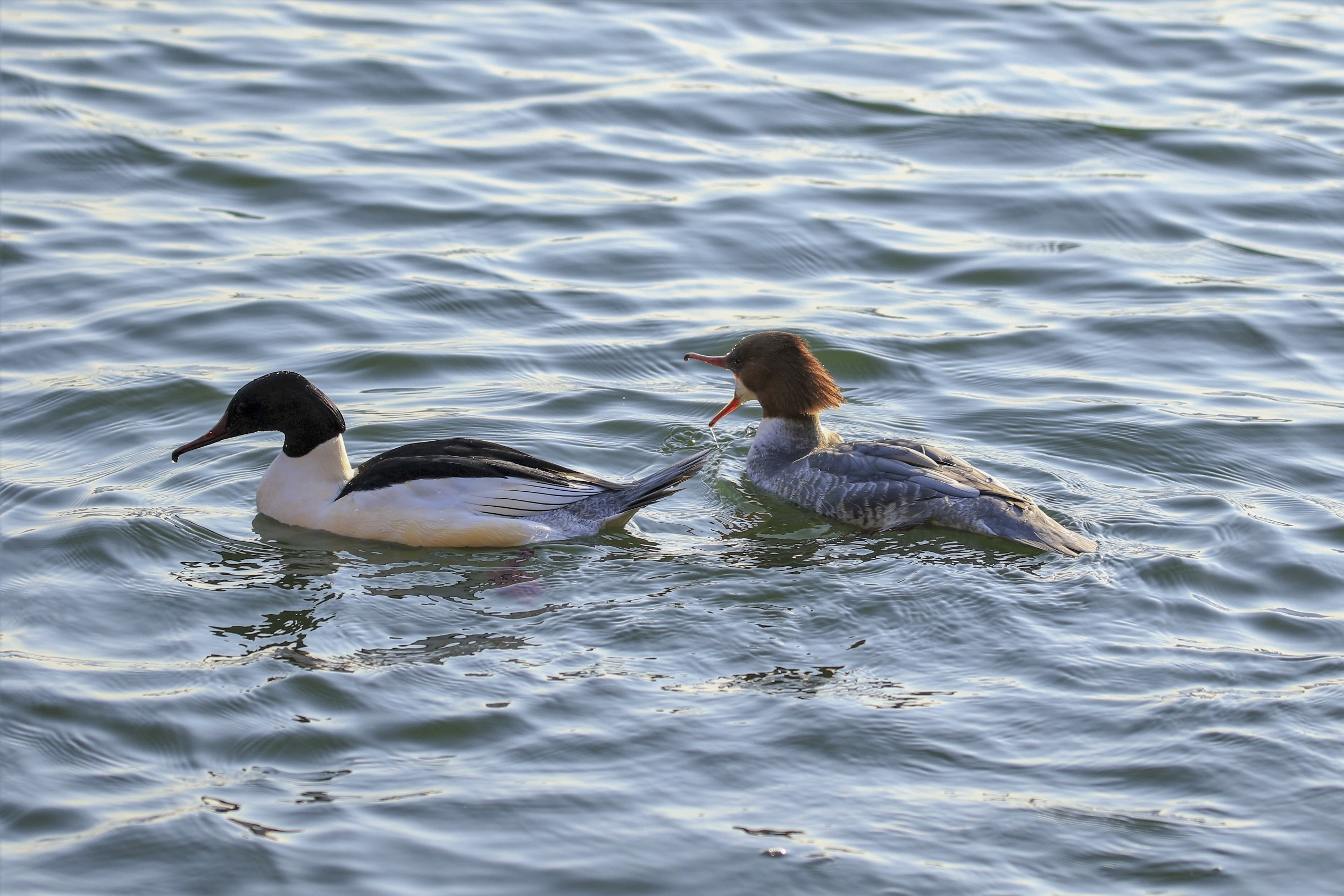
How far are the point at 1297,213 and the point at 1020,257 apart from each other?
2.63 metres

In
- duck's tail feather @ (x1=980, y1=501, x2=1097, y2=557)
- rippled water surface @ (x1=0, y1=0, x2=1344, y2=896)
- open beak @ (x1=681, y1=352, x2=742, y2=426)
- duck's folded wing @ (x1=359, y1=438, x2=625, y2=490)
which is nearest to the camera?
rippled water surface @ (x1=0, y1=0, x2=1344, y2=896)

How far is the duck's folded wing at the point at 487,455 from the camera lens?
24.4 ft

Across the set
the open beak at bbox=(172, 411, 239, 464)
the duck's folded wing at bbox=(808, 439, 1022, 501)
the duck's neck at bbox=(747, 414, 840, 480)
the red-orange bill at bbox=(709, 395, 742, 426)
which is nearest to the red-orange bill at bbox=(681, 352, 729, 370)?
the red-orange bill at bbox=(709, 395, 742, 426)

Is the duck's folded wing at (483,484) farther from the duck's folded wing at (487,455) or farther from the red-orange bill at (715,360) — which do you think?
the red-orange bill at (715,360)

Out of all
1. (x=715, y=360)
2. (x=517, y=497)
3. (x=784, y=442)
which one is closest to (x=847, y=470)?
(x=784, y=442)

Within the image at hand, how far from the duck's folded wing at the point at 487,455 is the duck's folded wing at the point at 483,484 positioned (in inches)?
0.7

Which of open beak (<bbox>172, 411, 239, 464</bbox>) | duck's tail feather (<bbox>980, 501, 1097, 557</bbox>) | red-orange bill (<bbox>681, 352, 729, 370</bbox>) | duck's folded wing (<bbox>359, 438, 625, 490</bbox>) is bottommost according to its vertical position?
duck's tail feather (<bbox>980, 501, 1097, 557</bbox>)

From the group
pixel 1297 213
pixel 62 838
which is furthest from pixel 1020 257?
pixel 62 838

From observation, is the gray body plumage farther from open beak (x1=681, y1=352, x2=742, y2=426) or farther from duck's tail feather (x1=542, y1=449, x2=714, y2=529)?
duck's tail feather (x1=542, y1=449, x2=714, y2=529)

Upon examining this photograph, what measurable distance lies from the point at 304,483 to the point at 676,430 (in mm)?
2332

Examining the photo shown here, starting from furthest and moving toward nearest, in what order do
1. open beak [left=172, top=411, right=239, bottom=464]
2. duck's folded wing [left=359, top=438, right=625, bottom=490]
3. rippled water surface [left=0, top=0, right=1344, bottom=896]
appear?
open beak [left=172, top=411, right=239, bottom=464]
duck's folded wing [left=359, top=438, right=625, bottom=490]
rippled water surface [left=0, top=0, right=1344, bottom=896]

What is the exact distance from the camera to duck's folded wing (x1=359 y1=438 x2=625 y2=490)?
7.45 metres

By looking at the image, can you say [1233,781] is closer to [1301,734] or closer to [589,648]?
[1301,734]

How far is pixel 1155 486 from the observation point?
802cm
